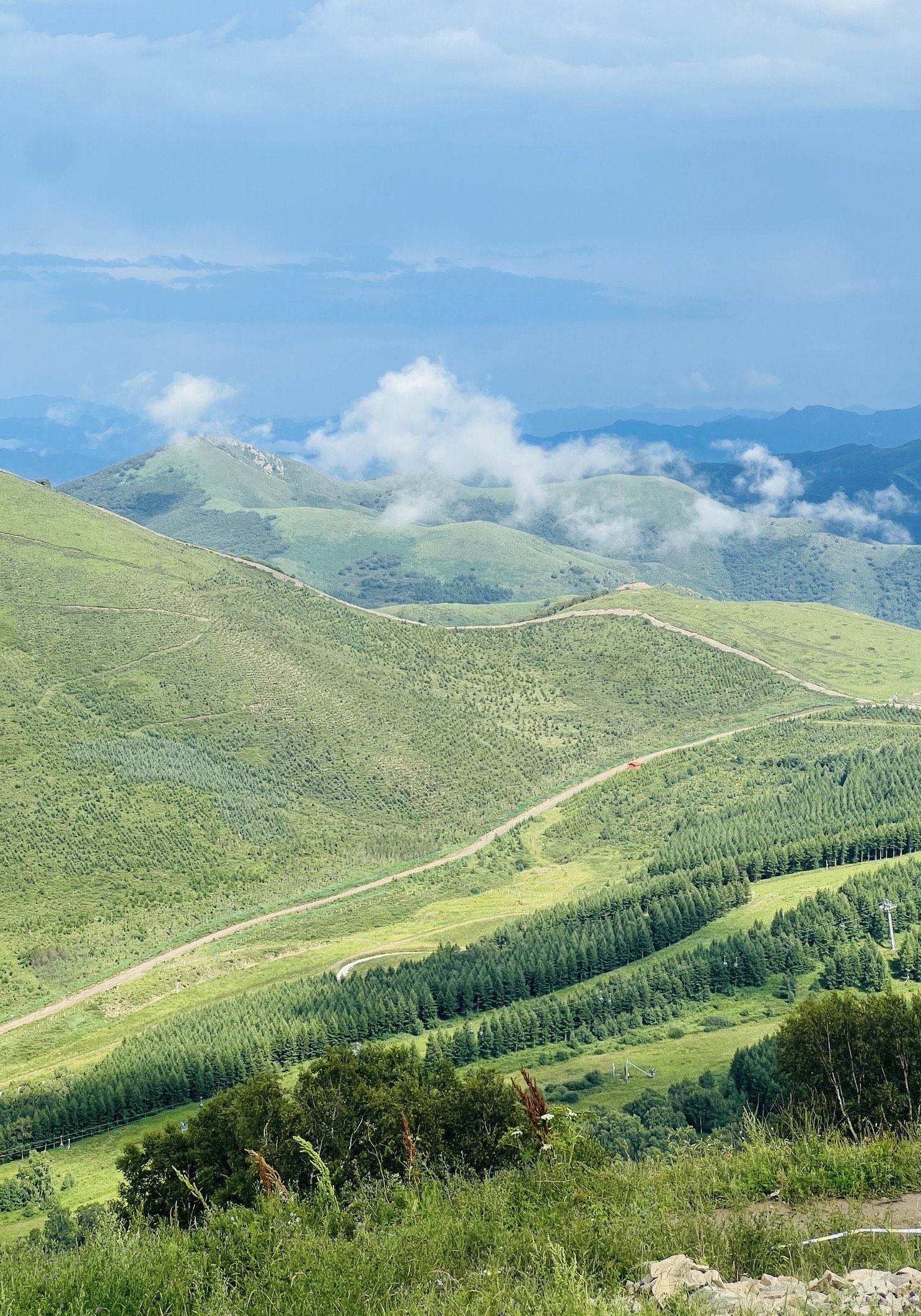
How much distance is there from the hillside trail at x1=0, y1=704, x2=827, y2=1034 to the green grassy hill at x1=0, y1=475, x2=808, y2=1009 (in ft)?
6.63

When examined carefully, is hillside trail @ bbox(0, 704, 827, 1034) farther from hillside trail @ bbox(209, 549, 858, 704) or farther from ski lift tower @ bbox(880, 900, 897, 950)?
ski lift tower @ bbox(880, 900, 897, 950)

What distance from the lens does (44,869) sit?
11175 cm

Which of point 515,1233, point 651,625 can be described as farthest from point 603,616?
point 515,1233

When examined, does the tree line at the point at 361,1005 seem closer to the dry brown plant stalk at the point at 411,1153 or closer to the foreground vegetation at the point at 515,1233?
the foreground vegetation at the point at 515,1233

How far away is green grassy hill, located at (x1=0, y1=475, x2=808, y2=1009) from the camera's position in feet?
373

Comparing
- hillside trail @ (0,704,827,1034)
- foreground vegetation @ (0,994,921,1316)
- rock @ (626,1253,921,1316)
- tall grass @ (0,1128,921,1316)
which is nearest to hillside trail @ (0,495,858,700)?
hillside trail @ (0,704,827,1034)

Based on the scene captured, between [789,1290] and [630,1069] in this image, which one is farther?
[630,1069]

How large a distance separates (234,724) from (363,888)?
3465 centimetres

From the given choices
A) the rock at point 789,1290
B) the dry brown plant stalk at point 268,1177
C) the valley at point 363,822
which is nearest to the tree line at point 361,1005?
the valley at point 363,822

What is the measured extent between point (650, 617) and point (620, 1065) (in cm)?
13368

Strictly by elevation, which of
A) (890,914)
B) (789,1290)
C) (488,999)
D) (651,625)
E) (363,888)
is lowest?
(488,999)

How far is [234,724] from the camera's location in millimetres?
146500

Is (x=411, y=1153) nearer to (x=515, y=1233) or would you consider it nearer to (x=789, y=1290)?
(x=515, y=1233)

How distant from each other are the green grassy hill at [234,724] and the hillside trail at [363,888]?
6.63 feet
